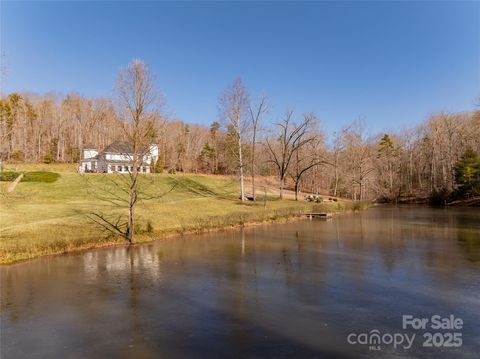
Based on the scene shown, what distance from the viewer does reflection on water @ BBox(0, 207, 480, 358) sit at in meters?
8.16

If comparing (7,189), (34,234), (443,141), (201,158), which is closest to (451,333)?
(34,234)

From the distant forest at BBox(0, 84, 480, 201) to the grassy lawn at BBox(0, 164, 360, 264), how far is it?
12.6 meters

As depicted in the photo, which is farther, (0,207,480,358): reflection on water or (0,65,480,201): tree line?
(0,65,480,201): tree line

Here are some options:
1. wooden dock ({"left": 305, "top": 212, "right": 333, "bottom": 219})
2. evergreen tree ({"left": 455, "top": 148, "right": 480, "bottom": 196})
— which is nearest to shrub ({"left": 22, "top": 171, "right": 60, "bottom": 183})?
wooden dock ({"left": 305, "top": 212, "right": 333, "bottom": 219})

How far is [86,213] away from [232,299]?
1950 cm

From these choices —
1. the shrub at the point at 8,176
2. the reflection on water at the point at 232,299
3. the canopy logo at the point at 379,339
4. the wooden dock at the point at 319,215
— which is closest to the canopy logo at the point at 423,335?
the canopy logo at the point at 379,339

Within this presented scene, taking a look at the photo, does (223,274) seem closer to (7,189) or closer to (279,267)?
(279,267)

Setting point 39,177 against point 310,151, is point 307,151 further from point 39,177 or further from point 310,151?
point 39,177

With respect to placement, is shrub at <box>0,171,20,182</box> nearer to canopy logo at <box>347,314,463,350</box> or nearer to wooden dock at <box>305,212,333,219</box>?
wooden dock at <box>305,212,333,219</box>

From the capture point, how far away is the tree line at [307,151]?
57.8 metres

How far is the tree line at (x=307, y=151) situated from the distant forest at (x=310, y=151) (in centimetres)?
16

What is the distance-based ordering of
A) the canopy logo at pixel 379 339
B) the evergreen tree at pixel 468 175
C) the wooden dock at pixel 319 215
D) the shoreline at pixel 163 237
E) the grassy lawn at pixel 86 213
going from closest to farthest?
the canopy logo at pixel 379 339 < the shoreline at pixel 163 237 < the grassy lawn at pixel 86 213 < the wooden dock at pixel 319 215 < the evergreen tree at pixel 468 175

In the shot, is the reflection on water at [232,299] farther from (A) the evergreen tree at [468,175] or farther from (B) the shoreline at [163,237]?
(A) the evergreen tree at [468,175]

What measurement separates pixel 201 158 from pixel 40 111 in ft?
133
